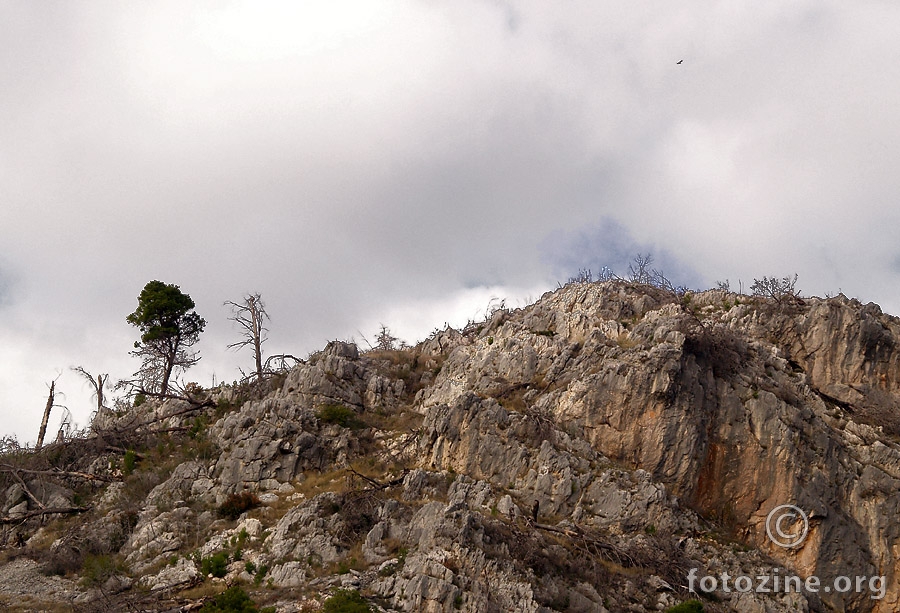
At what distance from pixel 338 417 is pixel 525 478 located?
33.6ft

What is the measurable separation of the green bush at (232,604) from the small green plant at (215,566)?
3202mm

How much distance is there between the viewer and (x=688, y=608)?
932 inches

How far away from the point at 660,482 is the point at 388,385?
1518 centimetres

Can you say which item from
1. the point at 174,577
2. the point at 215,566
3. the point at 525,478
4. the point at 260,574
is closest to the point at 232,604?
the point at 260,574

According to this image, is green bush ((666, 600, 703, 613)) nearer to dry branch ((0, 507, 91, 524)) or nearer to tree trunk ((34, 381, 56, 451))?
dry branch ((0, 507, 91, 524))

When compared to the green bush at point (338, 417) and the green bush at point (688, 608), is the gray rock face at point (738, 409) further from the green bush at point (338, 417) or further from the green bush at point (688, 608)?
the green bush at point (688, 608)

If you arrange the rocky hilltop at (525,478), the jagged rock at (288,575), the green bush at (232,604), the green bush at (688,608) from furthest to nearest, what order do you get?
the rocky hilltop at (525,478) < the jagged rock at (288,575) < the green bush at (688,608) < the green bush at (232,604)

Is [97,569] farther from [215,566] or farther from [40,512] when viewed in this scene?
[40,512]

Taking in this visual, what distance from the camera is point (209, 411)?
137 feet

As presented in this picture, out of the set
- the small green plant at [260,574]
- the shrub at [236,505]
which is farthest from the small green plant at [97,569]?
the small green plant at [260,574]

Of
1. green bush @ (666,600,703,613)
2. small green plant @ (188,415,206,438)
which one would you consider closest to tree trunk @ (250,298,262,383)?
small green plant @ (188,415,206,438)

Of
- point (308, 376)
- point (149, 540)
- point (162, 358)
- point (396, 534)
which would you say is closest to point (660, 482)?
point (396, 534)

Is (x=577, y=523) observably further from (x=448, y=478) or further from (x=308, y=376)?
(x=308, y=376)

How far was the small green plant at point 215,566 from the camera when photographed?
27469 mm
